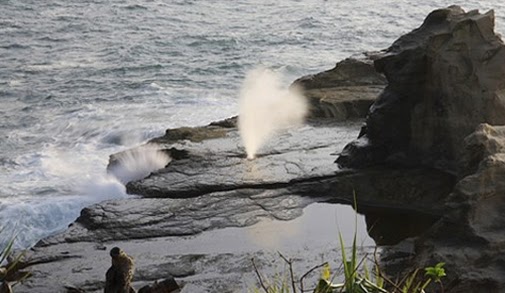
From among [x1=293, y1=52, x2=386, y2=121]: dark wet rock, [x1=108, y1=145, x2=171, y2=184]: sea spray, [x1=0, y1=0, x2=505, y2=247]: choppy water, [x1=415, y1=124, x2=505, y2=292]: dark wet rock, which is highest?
[x1=415, y1=124, x2=505, y2=292]: dark wet rock

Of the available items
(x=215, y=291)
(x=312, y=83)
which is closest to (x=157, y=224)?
(x=215, y=291)

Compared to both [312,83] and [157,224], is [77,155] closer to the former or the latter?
[312,83]

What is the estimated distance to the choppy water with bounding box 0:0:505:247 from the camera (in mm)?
14250

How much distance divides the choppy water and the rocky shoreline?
1.08 m

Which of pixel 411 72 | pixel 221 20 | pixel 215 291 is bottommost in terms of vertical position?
pixel 221 20

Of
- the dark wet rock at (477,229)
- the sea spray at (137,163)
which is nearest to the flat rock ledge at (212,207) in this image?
the sea spray at (137,163)

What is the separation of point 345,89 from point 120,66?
29.0 ft

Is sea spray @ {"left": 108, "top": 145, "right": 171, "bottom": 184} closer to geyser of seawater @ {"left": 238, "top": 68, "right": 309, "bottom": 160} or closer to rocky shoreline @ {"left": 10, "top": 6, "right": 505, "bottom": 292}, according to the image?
rocky shoreline @ {"left": 10, "top": 6, "right": 505, "bottom": 292}

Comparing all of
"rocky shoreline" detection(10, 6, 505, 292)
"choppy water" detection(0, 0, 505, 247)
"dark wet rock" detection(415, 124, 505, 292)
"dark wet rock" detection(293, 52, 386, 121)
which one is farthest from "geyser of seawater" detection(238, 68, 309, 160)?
"dark wet rock" detection(415, 124, 505, 292)

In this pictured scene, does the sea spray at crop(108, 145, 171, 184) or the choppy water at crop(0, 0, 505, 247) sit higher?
the sea spray at crop(108, 145, 171, 184)

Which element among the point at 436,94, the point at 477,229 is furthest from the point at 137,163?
the point at 477,229

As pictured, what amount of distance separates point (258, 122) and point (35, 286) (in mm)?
6130

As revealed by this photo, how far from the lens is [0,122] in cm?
1878

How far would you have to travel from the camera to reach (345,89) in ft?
52.1
